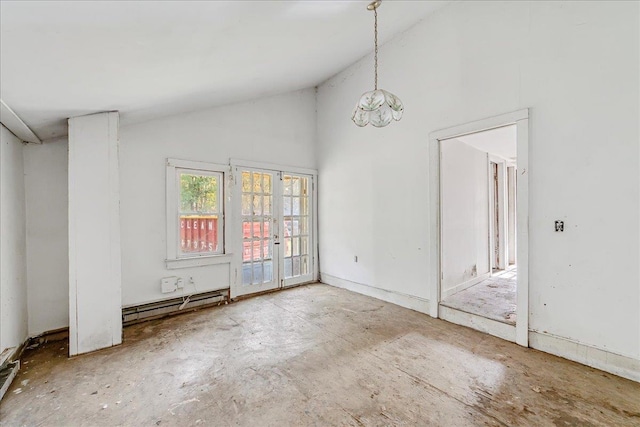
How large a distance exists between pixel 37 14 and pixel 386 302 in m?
4.15

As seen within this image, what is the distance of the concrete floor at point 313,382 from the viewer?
1.81m

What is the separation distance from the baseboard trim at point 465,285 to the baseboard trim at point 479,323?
228 millimetres

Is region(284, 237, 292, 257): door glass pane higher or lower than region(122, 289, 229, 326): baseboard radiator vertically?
higher

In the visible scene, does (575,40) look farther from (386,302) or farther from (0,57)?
(0,57)

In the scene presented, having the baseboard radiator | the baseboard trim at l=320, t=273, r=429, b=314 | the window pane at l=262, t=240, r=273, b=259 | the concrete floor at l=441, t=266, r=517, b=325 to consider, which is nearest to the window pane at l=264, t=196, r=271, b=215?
the window pane at l=262, t=240, r=273, b=259

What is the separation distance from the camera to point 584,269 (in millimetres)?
2418

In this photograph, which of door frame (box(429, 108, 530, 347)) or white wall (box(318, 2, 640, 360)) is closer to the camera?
white wall (box(318, 2, 640, 360))

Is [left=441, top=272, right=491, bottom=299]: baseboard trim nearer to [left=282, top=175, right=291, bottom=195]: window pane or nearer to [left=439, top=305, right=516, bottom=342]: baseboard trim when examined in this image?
[left=439, top=305, right=516, bottom=342]: baseboard trim

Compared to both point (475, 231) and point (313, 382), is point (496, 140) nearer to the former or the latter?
point (475, 231)

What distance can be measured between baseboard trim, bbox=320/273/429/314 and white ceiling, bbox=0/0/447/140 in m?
3.24

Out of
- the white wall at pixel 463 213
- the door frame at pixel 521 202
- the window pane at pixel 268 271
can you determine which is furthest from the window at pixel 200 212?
the door frame at pixel 521 202

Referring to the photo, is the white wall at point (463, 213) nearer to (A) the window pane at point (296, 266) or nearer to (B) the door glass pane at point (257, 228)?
(A) the window pane at point (296, 266)

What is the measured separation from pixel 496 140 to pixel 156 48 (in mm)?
4729

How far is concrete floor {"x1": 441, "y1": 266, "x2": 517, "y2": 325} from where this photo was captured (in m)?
3.18
